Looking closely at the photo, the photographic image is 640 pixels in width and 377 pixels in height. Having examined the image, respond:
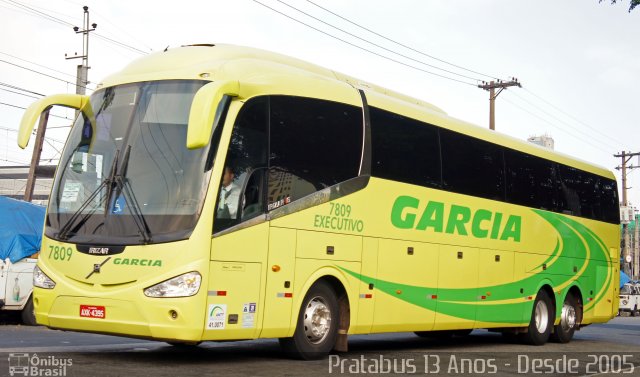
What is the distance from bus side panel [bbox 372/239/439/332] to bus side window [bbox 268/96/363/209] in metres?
1.64

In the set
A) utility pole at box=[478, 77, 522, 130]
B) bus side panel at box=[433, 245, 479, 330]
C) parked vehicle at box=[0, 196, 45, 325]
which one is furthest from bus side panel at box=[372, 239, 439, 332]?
utility pole at box=[478, 77, 522, 130]

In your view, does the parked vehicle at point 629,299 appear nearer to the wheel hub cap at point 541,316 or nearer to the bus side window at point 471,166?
the wheel hub cap at point 541,316

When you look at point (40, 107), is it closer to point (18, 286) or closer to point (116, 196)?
point (116, 196)

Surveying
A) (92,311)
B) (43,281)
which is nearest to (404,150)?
(92,311)

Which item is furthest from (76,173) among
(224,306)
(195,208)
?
(224,306)

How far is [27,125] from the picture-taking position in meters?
11.6

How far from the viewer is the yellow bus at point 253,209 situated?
1052 cm

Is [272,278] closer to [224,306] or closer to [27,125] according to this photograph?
[224,306]

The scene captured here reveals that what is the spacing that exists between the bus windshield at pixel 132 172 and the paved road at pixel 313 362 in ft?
5.04

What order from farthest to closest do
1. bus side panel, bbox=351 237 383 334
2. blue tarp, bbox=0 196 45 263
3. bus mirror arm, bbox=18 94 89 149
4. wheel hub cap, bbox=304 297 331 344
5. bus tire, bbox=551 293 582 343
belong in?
blue tarp, bbox=0 196 45 263 < bus tire, bbox=551 293 582 343 < bus side panel, bbox=351 237 383 334 < wheel hub cap, bbox=304 297 331 344 < bus mirror arm, bbox=18 94 89 149

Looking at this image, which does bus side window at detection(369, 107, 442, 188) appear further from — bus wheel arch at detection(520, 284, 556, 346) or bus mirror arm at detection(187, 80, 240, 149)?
bus wheel arch at detection(520, 284, 556, 346)

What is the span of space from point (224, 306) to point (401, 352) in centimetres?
494

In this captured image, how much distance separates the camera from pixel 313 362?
1196 centimetres

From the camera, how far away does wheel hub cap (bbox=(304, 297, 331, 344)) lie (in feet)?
40.1
